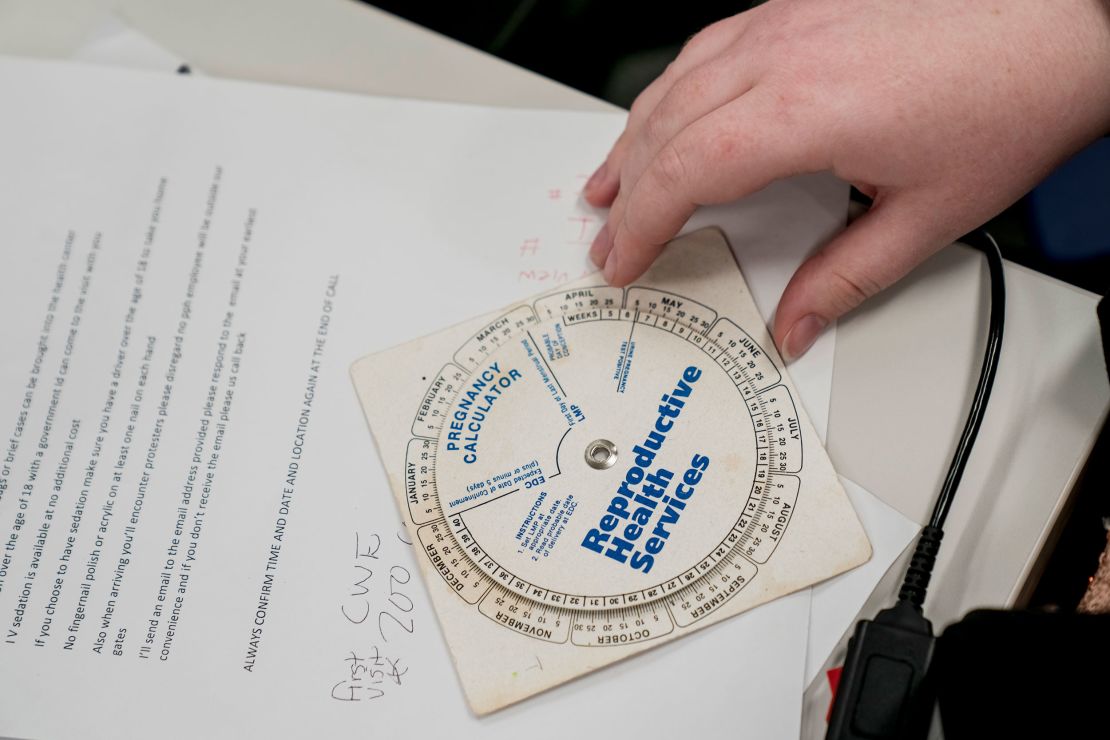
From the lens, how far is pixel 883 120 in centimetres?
59

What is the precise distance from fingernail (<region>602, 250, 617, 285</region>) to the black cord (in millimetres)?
265

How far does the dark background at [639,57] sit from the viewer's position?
86 centimetres

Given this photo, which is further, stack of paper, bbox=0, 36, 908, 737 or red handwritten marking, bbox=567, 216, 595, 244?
red handwritten marking, bbox=567, 216, 595, 244

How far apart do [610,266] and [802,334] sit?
0.15 m

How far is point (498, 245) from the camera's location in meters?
0.72

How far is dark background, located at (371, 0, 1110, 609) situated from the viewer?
0.86m

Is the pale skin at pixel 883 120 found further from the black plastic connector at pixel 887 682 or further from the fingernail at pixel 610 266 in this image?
the black plastic connector at pixel 887 682

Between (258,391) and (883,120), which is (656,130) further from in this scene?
(258,391)

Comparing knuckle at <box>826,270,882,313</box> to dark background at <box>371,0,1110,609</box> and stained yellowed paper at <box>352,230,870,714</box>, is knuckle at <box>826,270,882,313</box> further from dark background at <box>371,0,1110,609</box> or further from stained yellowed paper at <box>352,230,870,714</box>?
dark background at <box>371,0,1110,609</box>

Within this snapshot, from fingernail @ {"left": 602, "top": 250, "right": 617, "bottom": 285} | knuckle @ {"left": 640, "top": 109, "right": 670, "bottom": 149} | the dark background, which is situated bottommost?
fingernail @ {"left": 602, "top": 250, "right": 617, "bottom": 285}

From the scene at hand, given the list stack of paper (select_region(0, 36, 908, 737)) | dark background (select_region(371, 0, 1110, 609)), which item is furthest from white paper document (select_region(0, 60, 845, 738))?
dark background (select_region(371, 0, 1110, 609))

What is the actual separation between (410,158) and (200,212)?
18cm

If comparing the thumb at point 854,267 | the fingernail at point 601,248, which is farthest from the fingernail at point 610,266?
the thumb at point 854,267

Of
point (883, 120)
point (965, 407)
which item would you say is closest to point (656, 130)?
point (883, 120)
